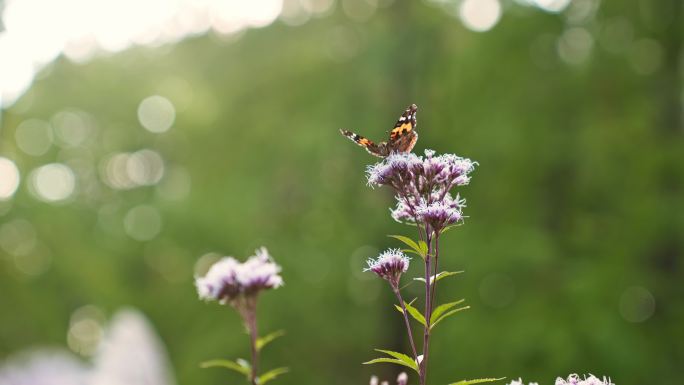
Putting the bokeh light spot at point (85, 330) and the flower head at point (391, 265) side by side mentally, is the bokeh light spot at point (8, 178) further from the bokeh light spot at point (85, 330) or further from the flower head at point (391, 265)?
the flower head at point (391, 265)

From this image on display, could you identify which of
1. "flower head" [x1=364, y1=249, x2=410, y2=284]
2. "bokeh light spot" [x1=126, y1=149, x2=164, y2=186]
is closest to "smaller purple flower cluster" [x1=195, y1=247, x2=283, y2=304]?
"flower head" [x1=364, y1=249, x2=410, y2=284]

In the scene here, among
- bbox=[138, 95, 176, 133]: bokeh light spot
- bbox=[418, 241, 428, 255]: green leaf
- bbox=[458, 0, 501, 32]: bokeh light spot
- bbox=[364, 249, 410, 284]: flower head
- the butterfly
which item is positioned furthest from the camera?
bbox=[138, 95, 176, 133]: bokeh light spot

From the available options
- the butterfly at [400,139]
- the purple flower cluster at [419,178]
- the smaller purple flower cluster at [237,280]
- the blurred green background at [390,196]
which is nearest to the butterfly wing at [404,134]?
the butterfly at [400,139]

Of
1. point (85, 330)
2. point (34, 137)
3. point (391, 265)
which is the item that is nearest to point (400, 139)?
point (391, 265)

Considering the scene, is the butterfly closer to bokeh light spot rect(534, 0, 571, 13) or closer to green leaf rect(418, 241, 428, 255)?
green leaf rect(418, 241, 428, 255)

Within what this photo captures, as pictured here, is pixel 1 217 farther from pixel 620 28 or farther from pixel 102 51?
pixel 620 28

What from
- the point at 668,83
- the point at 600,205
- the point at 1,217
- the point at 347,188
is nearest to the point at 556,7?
the point at 668,83
